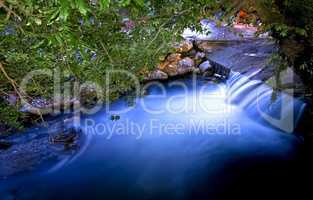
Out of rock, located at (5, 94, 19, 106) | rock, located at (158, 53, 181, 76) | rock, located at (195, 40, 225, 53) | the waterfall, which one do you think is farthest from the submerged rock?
rock, located at (195, 40, 225, 53)

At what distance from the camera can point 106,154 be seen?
654 centimetres

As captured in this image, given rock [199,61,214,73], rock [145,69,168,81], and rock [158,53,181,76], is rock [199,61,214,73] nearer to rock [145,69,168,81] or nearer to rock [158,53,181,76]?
rock [158,53,181,76]

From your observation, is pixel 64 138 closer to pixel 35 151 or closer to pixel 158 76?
pixel 35 151

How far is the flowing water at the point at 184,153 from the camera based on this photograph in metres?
5.32

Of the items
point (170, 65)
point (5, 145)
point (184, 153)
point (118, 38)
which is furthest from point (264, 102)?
point (5, 145)

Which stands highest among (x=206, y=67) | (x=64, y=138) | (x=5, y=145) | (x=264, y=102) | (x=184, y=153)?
(x=206, y=67)

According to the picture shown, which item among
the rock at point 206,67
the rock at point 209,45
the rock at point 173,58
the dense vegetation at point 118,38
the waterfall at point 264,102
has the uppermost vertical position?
the rock at point 209,45

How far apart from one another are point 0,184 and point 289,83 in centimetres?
555

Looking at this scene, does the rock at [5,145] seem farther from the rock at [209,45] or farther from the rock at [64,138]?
the rock at [209,45]

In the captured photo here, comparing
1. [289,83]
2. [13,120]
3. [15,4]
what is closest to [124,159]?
[13,120]

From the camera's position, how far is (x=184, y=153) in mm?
6363

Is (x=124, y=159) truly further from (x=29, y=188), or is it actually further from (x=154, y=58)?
(x=154, y=58)

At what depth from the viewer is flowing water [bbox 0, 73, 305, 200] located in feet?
17.4

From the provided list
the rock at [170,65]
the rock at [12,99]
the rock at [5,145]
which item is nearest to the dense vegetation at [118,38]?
the rock at [12,99]
